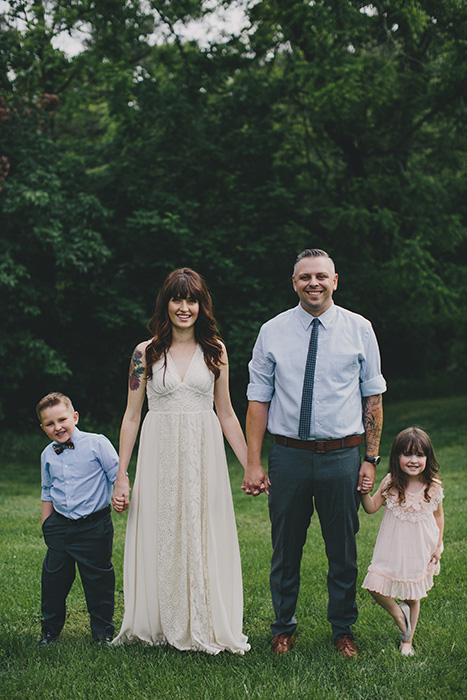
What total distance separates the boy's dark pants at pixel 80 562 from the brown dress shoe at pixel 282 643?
3.42 ft

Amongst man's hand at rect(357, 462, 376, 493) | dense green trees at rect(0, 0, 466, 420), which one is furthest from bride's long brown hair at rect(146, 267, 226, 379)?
dense green trees at rect(0, 0, 466, 420)

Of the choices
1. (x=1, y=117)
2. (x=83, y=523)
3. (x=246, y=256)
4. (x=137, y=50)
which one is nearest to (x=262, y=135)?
(x=246, y=256)

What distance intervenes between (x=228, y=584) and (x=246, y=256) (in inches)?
464

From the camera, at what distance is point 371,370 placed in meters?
3.90

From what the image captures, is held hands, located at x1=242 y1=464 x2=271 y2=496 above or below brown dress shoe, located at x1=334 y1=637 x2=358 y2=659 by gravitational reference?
above

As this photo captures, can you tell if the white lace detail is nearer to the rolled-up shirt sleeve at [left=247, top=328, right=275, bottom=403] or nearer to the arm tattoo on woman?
the rolled-up shirt sleeve at [left=247, top=328, right=275, bottom=403]

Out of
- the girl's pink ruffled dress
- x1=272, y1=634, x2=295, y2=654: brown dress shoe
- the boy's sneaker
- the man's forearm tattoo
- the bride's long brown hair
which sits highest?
the bride's long brown hair

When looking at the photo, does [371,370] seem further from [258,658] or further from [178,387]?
[258,658]

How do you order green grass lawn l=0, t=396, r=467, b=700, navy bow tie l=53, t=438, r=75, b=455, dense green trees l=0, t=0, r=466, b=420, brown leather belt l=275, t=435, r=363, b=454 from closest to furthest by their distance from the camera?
1. green grass lawn l=0, t=396, r=467, b=700
2. brown leather belt l=275, t=435, r=363, b=454
3. navy bow tie l=53, t=438, r=75, b=455
4. dense green trees l=0, t=0, r=466, b=420

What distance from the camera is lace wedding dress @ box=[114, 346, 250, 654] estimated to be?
393 centimetres

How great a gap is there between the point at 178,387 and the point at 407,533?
157 centimetres

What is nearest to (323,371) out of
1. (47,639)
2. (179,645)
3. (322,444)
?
(322,444)

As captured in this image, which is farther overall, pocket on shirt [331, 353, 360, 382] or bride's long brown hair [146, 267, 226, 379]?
bride's long brown hair [146, 267, 226, 379]

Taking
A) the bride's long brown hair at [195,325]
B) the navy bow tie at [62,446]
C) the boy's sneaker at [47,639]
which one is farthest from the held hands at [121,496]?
the boy's sneaker at [47,639]
